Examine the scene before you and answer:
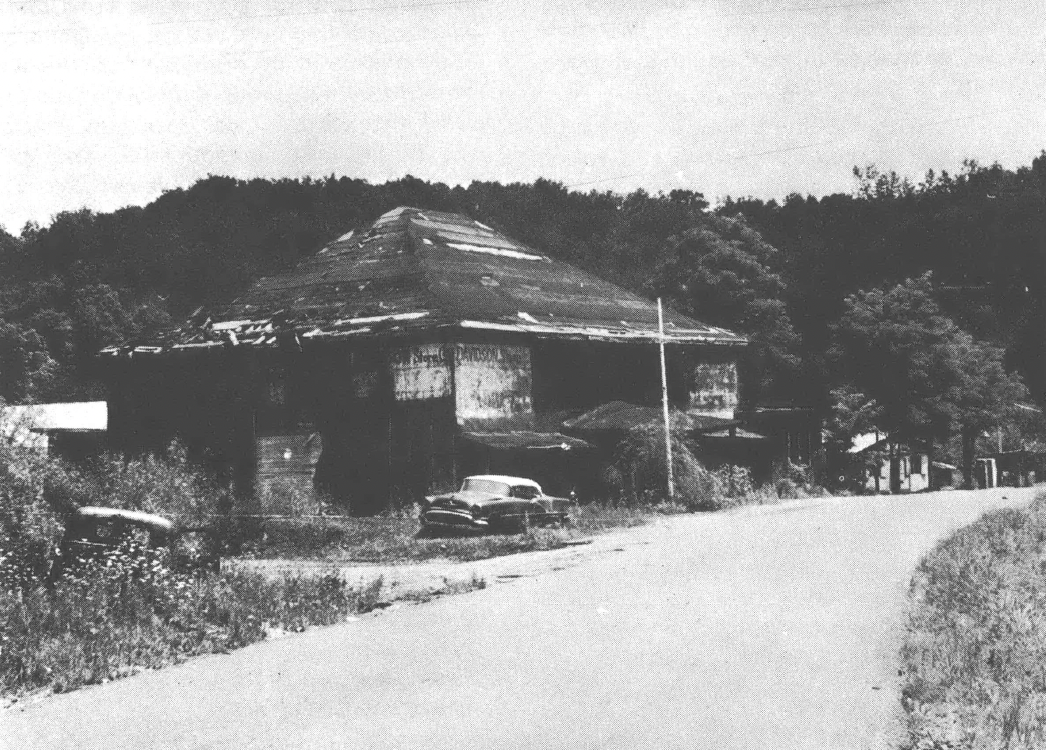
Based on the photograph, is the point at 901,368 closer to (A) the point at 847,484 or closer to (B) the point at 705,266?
(A) the point at 847,484

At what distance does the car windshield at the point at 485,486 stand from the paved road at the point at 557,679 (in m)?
Answer: 9.03

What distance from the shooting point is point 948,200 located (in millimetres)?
71688

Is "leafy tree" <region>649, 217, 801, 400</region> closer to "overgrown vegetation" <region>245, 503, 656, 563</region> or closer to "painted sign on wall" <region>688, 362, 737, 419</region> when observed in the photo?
"painted sign on wall" <region>688, 362, 737, 419</region>

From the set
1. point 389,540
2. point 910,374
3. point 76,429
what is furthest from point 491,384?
point 910,374

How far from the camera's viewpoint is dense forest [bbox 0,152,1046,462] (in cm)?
5175

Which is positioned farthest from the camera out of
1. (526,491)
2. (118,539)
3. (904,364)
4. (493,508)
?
(904,364)

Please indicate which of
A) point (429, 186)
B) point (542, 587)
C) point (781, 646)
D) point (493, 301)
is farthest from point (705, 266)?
Answer: point (781, 646)

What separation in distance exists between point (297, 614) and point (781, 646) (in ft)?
16.5

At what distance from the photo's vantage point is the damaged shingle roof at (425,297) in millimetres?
27594

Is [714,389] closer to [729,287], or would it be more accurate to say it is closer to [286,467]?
[729,287]

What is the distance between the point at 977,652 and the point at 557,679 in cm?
328

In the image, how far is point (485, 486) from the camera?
21969 millimetres

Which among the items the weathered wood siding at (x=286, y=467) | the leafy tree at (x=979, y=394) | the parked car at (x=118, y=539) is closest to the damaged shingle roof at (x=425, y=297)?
the weathered wood siding at (x=286, y=467)

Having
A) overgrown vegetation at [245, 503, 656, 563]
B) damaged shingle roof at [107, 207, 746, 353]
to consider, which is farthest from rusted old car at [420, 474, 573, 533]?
damaged shingle roof at [107, 207, 746, 353]
